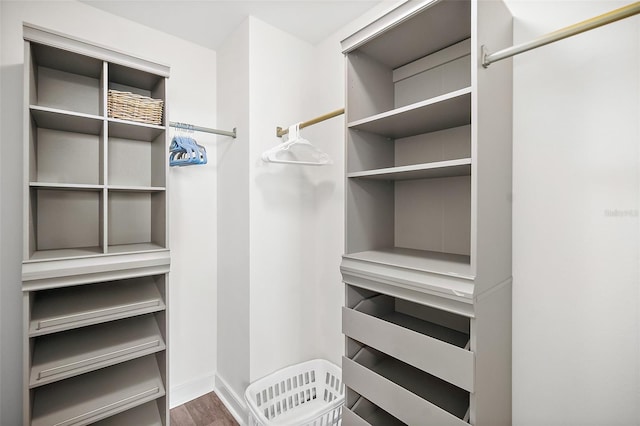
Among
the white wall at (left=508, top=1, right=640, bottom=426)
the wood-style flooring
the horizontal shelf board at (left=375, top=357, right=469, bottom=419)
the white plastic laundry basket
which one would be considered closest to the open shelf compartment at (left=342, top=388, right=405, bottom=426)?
the horizontal shelf board at (left=375, top=357, right=469, bottom=419)

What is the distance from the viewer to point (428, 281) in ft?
3.41

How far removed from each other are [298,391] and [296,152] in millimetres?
1647

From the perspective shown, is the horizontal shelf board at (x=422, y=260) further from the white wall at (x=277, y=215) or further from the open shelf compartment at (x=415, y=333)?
the white wall at (x=277, y=215)

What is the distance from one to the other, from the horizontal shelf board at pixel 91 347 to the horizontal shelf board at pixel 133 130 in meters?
1.08

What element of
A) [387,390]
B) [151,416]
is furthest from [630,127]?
[151,416]

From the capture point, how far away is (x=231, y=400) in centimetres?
204

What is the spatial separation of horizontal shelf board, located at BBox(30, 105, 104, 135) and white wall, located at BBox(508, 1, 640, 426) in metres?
1.94

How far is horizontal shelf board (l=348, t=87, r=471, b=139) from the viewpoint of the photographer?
1.03 metres

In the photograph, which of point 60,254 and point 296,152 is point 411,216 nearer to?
point 296,152

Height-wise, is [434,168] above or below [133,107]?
below

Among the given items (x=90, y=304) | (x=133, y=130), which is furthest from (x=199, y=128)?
(x=90, y=304)

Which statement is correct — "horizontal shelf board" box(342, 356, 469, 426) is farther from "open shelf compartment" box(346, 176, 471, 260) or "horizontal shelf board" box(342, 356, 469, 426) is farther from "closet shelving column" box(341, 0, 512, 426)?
"open shelf compartment" box(346, 176, 471, 260)

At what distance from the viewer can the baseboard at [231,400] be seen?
6.27ft

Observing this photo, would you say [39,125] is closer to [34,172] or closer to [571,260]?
[34,172]
